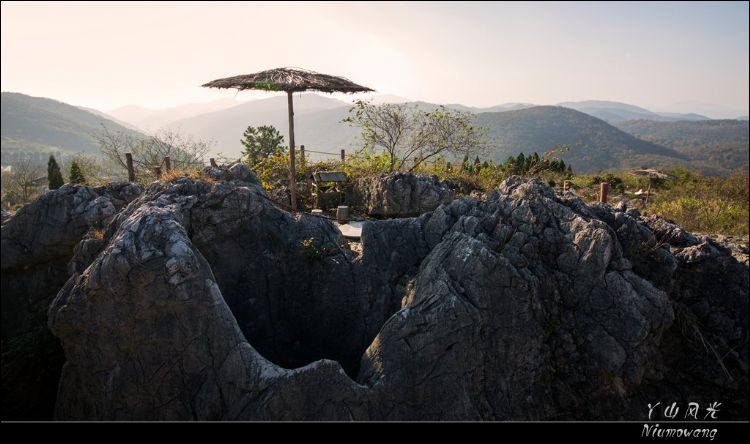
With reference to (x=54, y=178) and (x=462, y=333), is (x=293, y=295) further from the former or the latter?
(x=54, y=178)

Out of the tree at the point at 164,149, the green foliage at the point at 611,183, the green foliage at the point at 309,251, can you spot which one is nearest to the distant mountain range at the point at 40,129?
the tree at the point at 164,149

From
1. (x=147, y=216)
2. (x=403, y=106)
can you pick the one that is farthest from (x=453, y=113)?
(x=147, y=216)

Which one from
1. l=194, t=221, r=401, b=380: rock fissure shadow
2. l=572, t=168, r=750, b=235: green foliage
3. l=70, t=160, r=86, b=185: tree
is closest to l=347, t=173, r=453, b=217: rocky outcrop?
l=572, t=168, r=750, b=235: green foliage

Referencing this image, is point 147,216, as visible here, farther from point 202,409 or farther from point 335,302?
point 335,302

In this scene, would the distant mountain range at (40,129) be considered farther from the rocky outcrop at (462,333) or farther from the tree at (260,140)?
the rocky outcrop at (462,333)

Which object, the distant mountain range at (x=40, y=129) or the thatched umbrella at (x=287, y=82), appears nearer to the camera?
the thatched umbrella at (x=287, y=82)

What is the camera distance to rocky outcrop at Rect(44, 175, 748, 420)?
5.54 metres

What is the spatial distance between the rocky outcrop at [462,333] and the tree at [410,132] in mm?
13867

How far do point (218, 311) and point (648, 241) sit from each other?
6.88 metres

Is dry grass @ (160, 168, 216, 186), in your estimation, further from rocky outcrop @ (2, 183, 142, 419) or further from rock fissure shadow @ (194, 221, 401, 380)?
rocky outcrop @ (2, 183, 142, 419)

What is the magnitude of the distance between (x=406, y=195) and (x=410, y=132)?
6768mm

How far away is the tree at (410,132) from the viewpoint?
20.4 m

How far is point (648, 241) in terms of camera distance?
681 cm

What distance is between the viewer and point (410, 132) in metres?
21.1
